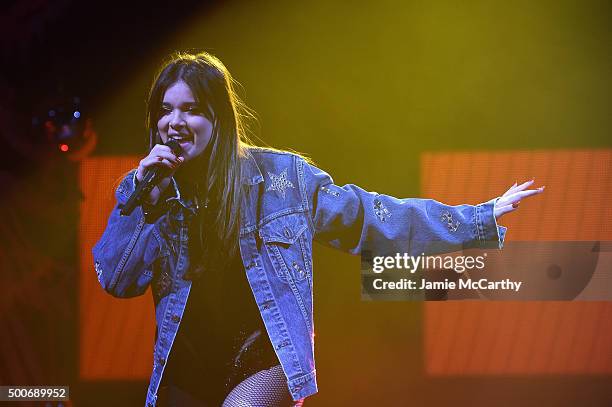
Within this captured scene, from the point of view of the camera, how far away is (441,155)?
2939mm

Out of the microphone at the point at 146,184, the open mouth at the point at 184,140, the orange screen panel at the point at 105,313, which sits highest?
the open mouth at the point at 184,140

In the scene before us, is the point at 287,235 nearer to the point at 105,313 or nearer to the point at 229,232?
the point at 229,232

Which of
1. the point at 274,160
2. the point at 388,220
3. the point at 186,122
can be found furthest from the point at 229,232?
the point at 388,220

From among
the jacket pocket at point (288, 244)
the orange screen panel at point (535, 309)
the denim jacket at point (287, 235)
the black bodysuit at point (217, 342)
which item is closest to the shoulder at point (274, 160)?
the denim jacket at point (287, 235)

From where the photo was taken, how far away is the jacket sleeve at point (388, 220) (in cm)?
268

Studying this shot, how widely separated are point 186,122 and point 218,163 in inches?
8.4

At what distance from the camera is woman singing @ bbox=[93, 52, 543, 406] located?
2568 millimetres

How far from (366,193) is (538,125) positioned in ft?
2.84

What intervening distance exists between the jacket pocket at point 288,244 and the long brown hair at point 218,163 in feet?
0.46

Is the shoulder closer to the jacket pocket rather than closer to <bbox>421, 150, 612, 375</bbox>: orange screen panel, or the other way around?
the jacket pocket

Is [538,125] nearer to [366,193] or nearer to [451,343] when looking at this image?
[366,193]

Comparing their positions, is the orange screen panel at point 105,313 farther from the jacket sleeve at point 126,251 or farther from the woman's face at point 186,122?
the woman's face at point 186,122

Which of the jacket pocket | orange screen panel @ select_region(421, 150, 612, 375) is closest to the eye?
the jacket pocket

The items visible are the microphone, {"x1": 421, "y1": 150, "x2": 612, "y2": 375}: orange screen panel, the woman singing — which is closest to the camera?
the microphone
